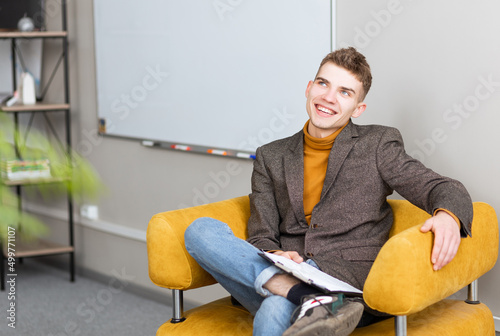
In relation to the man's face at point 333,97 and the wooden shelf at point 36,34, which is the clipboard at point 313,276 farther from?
the wooden shelf at point 36,34

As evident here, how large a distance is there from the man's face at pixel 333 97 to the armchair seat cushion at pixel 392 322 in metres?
0.62

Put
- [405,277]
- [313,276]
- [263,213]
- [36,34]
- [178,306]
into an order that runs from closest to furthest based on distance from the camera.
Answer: [405,277] → [313,276] → [178,306] → [263,213] → [36,34]

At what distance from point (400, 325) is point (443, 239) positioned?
9.2 inches

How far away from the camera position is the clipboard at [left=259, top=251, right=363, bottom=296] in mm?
1557

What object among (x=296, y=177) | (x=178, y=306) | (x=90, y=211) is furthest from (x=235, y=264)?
(x=90, y=211)

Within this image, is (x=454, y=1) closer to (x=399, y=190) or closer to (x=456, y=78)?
(x=456, y=78)

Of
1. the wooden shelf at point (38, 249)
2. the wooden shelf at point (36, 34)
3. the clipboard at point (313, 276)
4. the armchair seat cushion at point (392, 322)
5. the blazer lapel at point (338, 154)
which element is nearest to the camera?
the clipboard at point (313, 276)

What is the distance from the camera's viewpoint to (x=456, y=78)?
2068 mm

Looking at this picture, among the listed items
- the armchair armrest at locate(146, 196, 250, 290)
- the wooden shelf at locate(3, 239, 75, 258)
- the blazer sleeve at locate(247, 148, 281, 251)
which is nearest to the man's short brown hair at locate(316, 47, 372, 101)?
the blazer sleeve at locate(247, 148, 281, 251)

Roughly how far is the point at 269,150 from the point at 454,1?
78 cm

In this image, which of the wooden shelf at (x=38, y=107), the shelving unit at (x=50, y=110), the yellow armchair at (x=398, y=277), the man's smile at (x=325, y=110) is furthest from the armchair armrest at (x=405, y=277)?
the wooden shelf at (x=38, y=107)

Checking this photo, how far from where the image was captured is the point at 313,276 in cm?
161

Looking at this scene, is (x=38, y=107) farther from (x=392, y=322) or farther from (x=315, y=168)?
(x=392, y=322)

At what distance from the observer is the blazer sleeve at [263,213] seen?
193 centimetres
